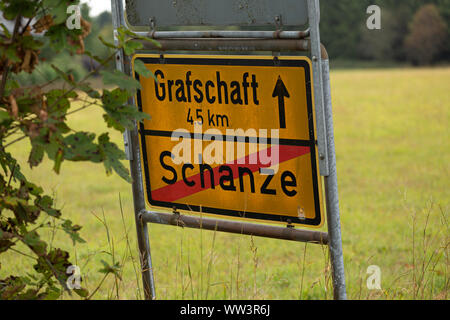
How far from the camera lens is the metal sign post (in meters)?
2.85

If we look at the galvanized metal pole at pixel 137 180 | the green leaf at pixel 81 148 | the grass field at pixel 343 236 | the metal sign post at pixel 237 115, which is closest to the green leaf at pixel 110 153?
the green leaf at pixel 81 148

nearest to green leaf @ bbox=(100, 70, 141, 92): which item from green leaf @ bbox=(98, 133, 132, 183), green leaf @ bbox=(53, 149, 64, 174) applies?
green leaf @ bbox=(98, 133, 132, 183)

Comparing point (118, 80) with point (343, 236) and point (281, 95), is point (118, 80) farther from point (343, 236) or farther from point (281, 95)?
point (343, 236)

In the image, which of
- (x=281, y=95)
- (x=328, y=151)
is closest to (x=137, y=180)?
(x=281, y=95)

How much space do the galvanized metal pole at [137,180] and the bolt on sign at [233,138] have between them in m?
0.05

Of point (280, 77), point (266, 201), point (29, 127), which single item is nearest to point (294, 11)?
point (280, 77)

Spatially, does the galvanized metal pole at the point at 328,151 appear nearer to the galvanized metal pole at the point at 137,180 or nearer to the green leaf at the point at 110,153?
the green leaf at the point at 110,153

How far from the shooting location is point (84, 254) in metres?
5.72

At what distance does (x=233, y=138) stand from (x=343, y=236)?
12.1 ft

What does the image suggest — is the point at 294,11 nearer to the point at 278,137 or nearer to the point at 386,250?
the point at 278,137

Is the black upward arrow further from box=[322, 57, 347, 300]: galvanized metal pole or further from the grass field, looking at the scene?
the grass field

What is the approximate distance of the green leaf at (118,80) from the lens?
2289 mm

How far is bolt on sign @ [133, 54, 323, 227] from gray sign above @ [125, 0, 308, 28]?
0.17m

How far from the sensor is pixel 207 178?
131 inches
